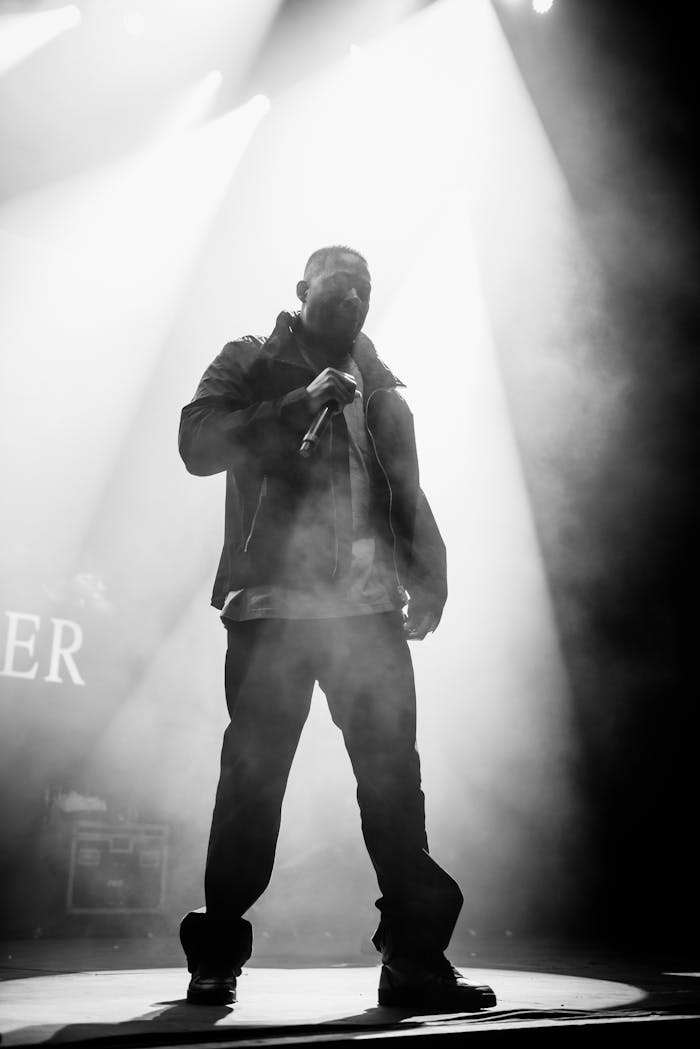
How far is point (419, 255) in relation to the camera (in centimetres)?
543

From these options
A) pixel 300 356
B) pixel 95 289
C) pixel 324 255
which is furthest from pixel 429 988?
pixel 95 289

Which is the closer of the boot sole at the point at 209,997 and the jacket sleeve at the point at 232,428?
the boot sole at the point at 209,997

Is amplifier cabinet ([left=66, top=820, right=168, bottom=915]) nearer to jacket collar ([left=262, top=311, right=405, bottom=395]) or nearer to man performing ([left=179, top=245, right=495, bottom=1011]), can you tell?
man performing ([left=179, top=245, right=495, bottom=1011])

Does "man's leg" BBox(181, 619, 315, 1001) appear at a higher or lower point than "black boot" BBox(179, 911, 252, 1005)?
higher

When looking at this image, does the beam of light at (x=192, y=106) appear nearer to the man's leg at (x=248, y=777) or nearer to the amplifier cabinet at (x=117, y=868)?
the amplifier cabinet at (x=117, y=868)

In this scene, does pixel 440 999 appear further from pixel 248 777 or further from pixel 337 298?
pixel 337 298

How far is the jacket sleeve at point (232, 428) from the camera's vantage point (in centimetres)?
182

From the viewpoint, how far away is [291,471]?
74.7 inches

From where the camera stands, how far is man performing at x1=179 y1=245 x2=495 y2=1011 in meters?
1.71

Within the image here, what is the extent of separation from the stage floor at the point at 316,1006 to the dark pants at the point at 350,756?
160 mm

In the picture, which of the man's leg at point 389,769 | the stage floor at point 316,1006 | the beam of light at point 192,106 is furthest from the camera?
the beam of light at point 192,106

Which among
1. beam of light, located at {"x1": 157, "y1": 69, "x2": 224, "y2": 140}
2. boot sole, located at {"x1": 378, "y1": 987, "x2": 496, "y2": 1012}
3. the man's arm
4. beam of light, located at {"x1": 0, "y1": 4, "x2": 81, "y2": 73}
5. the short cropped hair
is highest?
beam of light, located at {"x1": 157, "y1": 69, "x2": 224, "y2": 140}

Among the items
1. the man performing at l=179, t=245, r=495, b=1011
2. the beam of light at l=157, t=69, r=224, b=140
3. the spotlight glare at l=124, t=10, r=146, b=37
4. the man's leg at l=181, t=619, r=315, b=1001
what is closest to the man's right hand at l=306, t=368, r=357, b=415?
the man performing at l=179, t=245, r=495, b=1011

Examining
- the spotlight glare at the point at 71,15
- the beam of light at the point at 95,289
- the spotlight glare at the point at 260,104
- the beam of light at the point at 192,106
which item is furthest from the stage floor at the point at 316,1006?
the spotlight glare at the point at 260,104
